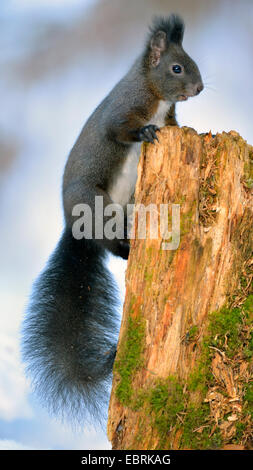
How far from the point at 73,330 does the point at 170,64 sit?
67.1 inches

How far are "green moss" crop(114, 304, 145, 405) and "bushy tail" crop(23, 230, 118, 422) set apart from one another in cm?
50

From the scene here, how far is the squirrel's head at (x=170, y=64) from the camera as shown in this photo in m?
3.25

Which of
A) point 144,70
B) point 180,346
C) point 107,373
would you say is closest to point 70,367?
point 107,373

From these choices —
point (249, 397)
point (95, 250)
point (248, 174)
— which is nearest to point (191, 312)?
point (249, 397)

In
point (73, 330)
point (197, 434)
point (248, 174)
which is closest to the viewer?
point (197, 434)

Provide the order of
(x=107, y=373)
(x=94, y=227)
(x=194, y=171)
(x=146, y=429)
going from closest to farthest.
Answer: (x=146, y=429), (x=194, y=171), (x=107, y=373), (x=94, y=227)

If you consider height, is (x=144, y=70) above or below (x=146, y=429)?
above

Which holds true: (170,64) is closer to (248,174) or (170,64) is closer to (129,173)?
(129,173)

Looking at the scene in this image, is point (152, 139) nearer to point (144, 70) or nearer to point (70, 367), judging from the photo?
point (144, 70)

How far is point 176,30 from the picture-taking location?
3.31 m
